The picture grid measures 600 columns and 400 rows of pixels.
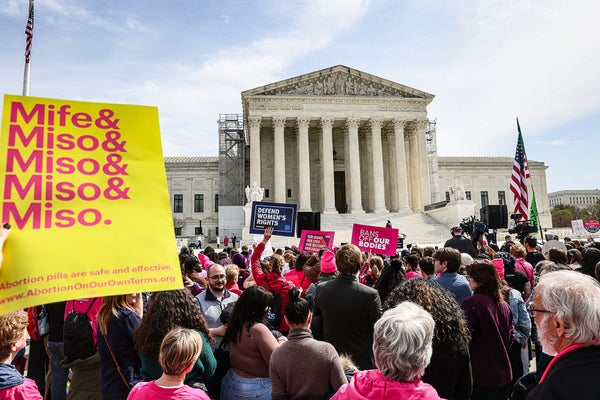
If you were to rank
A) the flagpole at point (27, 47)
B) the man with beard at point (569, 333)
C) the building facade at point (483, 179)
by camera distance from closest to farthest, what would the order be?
the man with beard at point (569, 333), the flagpole at point (27, 47), the building facade at point (483, 179)

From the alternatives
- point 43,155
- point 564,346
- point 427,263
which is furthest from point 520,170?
point 43,155

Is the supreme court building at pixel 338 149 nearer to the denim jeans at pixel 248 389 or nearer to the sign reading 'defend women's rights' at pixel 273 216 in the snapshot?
the sign reading 'defend women's rights' at pixel 273 216

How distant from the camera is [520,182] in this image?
16469 mm

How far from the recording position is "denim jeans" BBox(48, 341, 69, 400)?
4801 millimetres

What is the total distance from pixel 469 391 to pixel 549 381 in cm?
181

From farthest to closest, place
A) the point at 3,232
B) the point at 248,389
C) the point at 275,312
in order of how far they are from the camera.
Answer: the point at 275,312, the point at 248,389, the point at 3,232

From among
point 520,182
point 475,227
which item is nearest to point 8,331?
point 475,227

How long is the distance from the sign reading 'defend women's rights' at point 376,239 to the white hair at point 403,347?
29.8 ft

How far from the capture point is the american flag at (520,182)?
51.2 feet

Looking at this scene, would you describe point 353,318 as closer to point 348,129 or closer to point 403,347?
point 403,347

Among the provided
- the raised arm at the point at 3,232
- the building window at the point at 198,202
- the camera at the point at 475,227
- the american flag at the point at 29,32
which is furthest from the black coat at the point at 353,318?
the building window at the point at 198,202

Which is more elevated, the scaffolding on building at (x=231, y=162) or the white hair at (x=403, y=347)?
the scaffolding on building at (x=231, y=162)

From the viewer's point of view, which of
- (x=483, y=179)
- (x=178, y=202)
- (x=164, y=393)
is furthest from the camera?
(x=483, y=179)

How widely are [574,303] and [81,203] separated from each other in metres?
3.04
